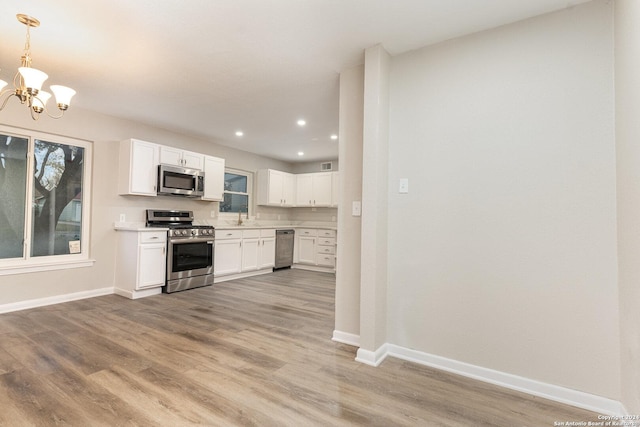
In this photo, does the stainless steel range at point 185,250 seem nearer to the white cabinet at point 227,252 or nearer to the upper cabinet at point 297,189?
the white cabinet at point 227,252

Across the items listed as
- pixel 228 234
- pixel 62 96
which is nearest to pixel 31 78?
pixel 62 96

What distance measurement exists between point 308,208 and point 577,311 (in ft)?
19.0

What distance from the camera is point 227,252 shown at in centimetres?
520

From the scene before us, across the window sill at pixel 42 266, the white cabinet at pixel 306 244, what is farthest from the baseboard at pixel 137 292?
the white cabinet at pixel 306 244

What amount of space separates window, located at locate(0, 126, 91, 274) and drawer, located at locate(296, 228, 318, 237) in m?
3.70

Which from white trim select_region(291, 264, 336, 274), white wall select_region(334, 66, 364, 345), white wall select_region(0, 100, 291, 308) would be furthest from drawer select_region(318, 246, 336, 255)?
white wall select_region(334, 66, 364, 345)

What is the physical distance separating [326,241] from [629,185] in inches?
195

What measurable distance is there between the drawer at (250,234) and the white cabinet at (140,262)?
1477mm

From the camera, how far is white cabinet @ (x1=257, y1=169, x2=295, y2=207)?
6547mm

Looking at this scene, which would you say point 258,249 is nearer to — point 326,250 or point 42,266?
point 326,250

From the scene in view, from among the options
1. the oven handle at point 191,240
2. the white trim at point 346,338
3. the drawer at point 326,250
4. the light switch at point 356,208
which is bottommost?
the white trim at point 346,338

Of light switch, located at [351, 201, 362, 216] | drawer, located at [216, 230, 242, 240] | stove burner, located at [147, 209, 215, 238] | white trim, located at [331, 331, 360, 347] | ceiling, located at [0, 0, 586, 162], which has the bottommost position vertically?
white trim, located at [331, 331, 360, 347]

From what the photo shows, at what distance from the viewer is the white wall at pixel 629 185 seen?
151cm

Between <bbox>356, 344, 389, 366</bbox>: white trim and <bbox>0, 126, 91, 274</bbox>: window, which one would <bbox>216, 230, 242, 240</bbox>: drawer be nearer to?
<bbox>0, 126, 91, 274</bbox>: window
